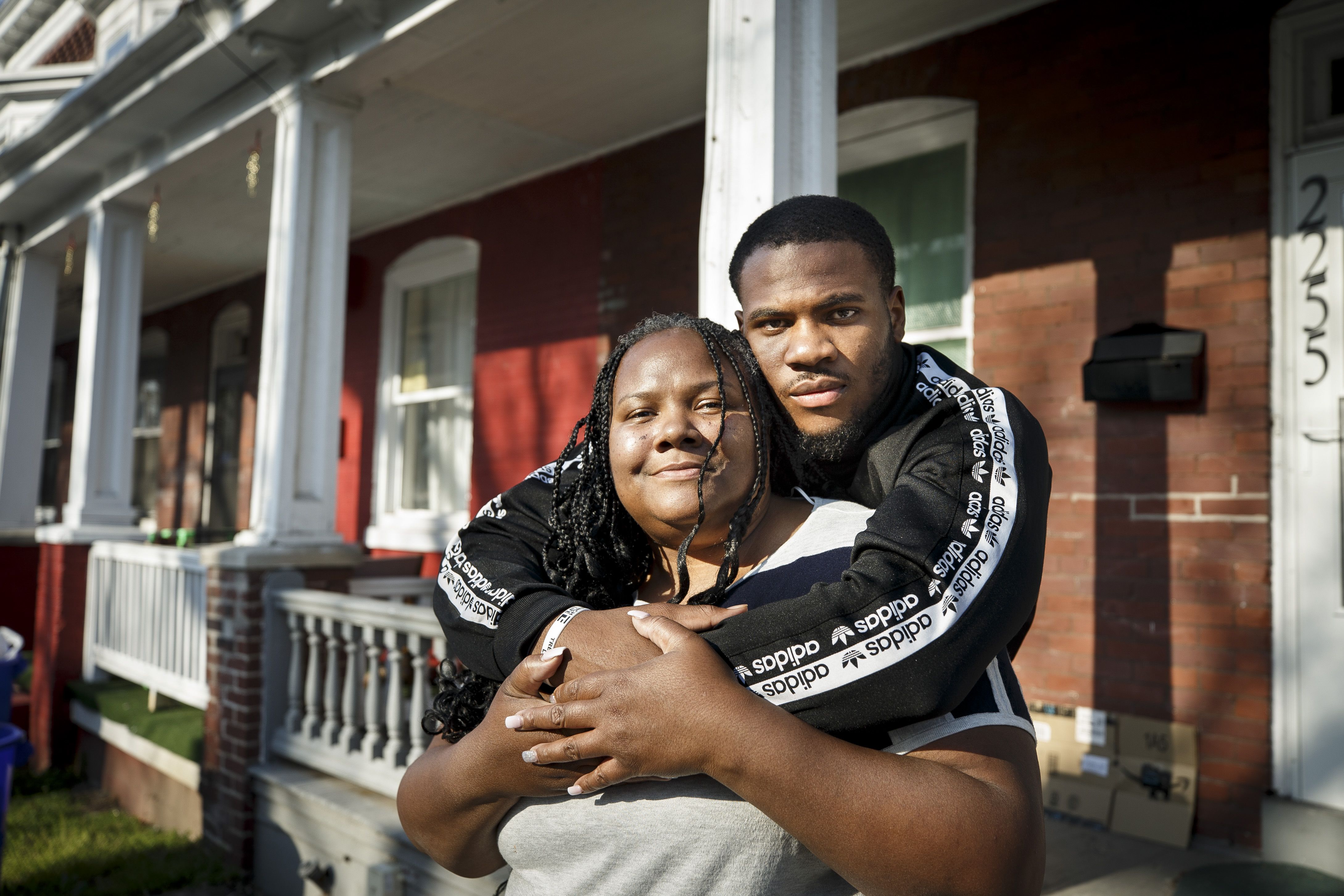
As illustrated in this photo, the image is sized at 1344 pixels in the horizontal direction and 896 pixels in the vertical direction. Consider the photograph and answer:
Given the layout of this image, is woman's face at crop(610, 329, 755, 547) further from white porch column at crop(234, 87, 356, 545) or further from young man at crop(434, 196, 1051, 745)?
white porch column at crop(234, 87, 356, 545)

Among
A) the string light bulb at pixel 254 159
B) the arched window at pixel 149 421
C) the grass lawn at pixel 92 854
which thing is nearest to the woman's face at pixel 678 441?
the string light bulb at pixel 254 159

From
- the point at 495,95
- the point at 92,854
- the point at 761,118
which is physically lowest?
the point at 92,854

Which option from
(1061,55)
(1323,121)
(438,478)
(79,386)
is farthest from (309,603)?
(1323,121)

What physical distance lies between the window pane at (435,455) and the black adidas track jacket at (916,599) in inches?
233

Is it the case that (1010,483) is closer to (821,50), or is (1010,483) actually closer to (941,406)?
(941,406)

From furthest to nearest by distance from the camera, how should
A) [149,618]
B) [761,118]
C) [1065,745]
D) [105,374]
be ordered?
[105,374] → [149,618] → [1065,745] → [761,118]

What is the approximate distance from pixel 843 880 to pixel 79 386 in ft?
24.1

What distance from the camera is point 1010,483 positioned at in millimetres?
1228

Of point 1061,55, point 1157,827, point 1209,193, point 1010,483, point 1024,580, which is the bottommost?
point 1157,827

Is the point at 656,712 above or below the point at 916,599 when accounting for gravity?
below

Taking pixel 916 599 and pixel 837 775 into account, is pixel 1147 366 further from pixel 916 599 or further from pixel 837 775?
pixel 837 775

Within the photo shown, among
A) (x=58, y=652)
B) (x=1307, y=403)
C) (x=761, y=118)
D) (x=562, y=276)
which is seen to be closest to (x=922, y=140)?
(x=1307, y=403)

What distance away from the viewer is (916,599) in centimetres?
113

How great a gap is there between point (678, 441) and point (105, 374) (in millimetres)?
6905
